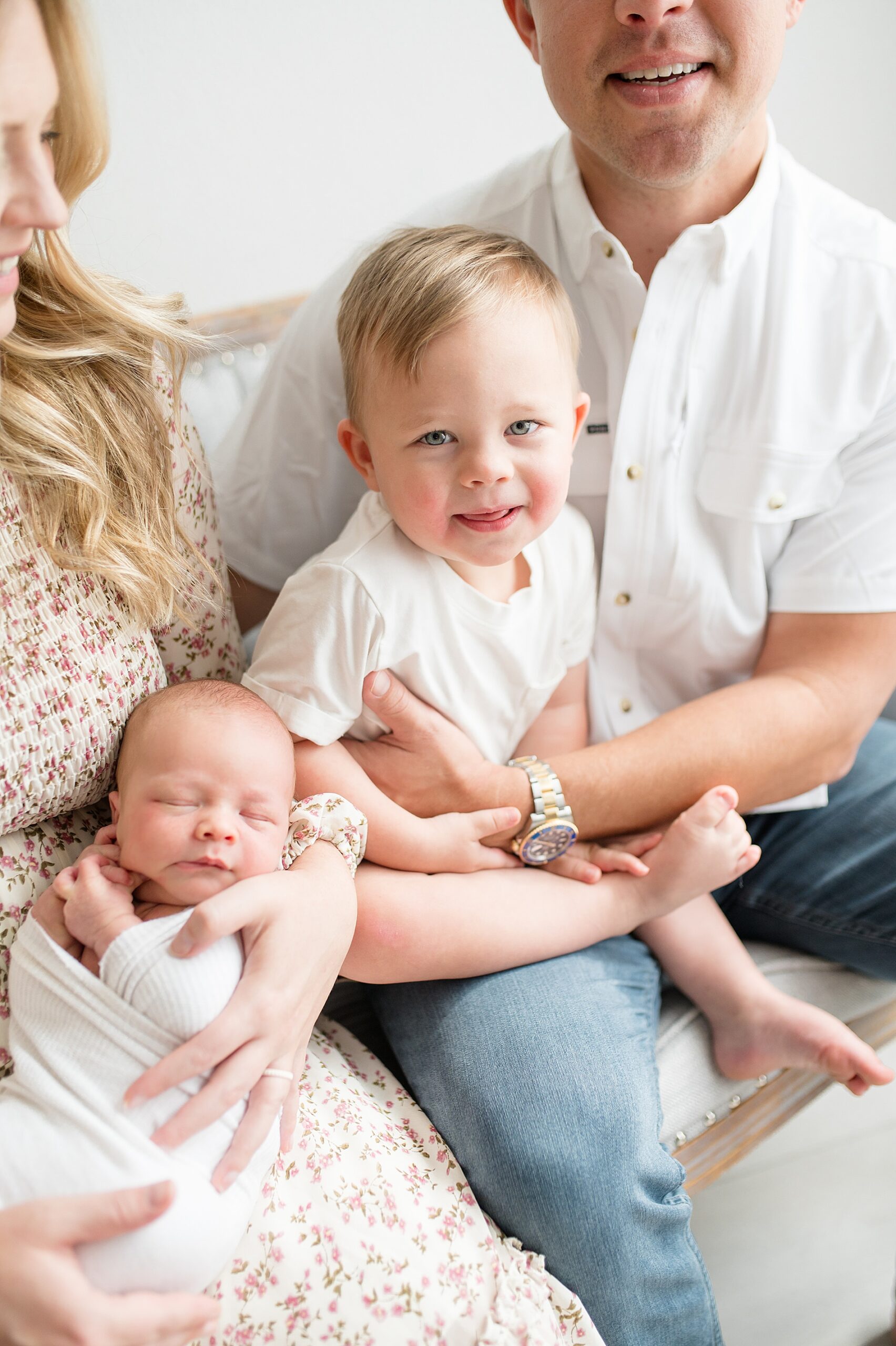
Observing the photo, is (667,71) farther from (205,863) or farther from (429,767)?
(205,863)

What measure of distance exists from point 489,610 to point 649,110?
61 centimetres

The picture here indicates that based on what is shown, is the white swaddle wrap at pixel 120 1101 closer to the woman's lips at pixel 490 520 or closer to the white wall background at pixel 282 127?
the woman's lips at pixel 490 520

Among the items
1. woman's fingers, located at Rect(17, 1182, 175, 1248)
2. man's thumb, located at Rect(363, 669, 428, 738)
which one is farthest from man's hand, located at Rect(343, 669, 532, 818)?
woman's fingers, located at Rect(17, 1182, 175, 1248)

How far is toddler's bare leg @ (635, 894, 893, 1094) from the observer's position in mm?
1272

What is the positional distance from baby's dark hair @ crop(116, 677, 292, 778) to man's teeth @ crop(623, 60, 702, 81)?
0.85m

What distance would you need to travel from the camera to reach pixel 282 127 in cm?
179

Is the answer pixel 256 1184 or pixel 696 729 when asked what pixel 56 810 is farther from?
pixel 696 729

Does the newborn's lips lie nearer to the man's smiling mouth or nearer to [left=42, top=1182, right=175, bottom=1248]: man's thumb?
[left=42, top=1182, right=175, bottom=1248]: man's thumb

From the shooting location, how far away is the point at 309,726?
124 cm

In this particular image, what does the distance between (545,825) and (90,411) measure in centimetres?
71

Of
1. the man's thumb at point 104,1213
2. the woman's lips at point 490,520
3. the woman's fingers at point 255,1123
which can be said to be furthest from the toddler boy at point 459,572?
the man's thumb at point 104,1213

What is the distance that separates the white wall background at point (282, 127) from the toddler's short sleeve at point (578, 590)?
0.77 meters

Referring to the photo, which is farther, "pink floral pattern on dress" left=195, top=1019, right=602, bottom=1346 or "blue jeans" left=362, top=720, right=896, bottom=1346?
"blue jeans" left=362, top=720, right=896, bottom=1346

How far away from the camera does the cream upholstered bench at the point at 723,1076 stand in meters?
1.28
